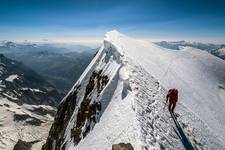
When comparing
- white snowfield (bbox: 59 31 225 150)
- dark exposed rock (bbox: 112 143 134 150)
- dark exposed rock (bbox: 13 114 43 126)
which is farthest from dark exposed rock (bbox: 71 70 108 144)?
dark exposed rock (bbox: 13 114 43 126)

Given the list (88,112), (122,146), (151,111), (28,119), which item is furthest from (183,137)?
(28,119)

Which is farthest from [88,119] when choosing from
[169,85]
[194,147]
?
[169,85]

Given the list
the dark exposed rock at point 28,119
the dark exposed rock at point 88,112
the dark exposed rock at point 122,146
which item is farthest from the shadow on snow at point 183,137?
the dark exposed rock at point 28,119

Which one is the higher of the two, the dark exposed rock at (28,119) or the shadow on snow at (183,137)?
the shadow on snow at (183,137)

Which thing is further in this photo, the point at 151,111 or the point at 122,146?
the point at 151,111

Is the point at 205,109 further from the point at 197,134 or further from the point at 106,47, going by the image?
the point at 106,47

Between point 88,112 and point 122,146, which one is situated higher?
point 122,146

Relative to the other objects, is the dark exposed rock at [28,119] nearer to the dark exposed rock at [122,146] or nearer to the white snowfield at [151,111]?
the white snowfield at [151,111]

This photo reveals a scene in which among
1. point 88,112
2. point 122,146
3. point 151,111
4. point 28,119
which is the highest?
point 122,146

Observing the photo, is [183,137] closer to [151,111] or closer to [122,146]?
[151,111]
